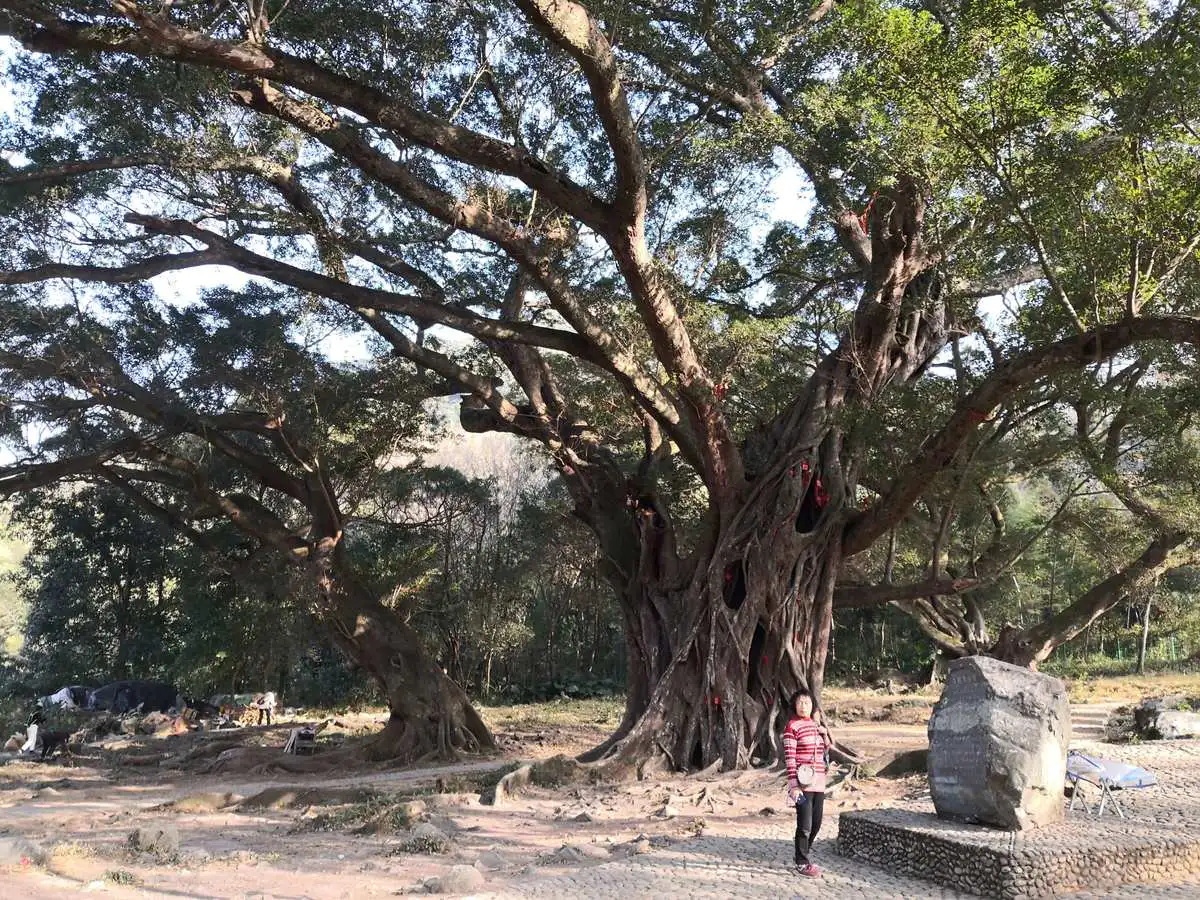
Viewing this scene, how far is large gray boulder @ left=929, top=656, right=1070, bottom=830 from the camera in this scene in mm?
5812

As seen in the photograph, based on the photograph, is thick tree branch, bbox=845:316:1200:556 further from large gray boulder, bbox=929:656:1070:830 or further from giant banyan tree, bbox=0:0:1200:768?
large gray boulder, bbox=929:656:1070:830

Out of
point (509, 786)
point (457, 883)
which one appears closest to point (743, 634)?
point (509, 786)

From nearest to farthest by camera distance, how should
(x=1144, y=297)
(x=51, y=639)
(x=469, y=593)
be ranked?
(x=1144, y=297) → (x=469, y=593) → (x=51, y=639)

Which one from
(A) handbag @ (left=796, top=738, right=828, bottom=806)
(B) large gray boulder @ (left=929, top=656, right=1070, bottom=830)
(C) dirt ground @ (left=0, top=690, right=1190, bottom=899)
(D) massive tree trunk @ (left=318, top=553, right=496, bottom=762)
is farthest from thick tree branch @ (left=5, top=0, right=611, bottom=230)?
(D) massive tree trunk @ (left=318, top=553, right=496, bottom=762)

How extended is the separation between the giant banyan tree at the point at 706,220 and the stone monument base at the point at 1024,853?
3.90 m

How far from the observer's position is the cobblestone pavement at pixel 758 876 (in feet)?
17.0

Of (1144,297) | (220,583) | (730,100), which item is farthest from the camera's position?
(220,583)

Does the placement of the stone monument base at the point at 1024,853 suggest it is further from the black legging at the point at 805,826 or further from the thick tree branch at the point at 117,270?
the thick tree branch at the point at 117,270

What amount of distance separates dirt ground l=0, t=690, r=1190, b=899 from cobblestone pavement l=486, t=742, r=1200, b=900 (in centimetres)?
24

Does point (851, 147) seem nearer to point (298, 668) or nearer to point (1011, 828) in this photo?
point (1011, 828)

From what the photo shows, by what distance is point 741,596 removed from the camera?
10828mm

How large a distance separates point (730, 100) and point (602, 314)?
3.18m

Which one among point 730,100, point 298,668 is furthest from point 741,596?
point 298,668

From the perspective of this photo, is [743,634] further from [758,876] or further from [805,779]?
[758,876]
